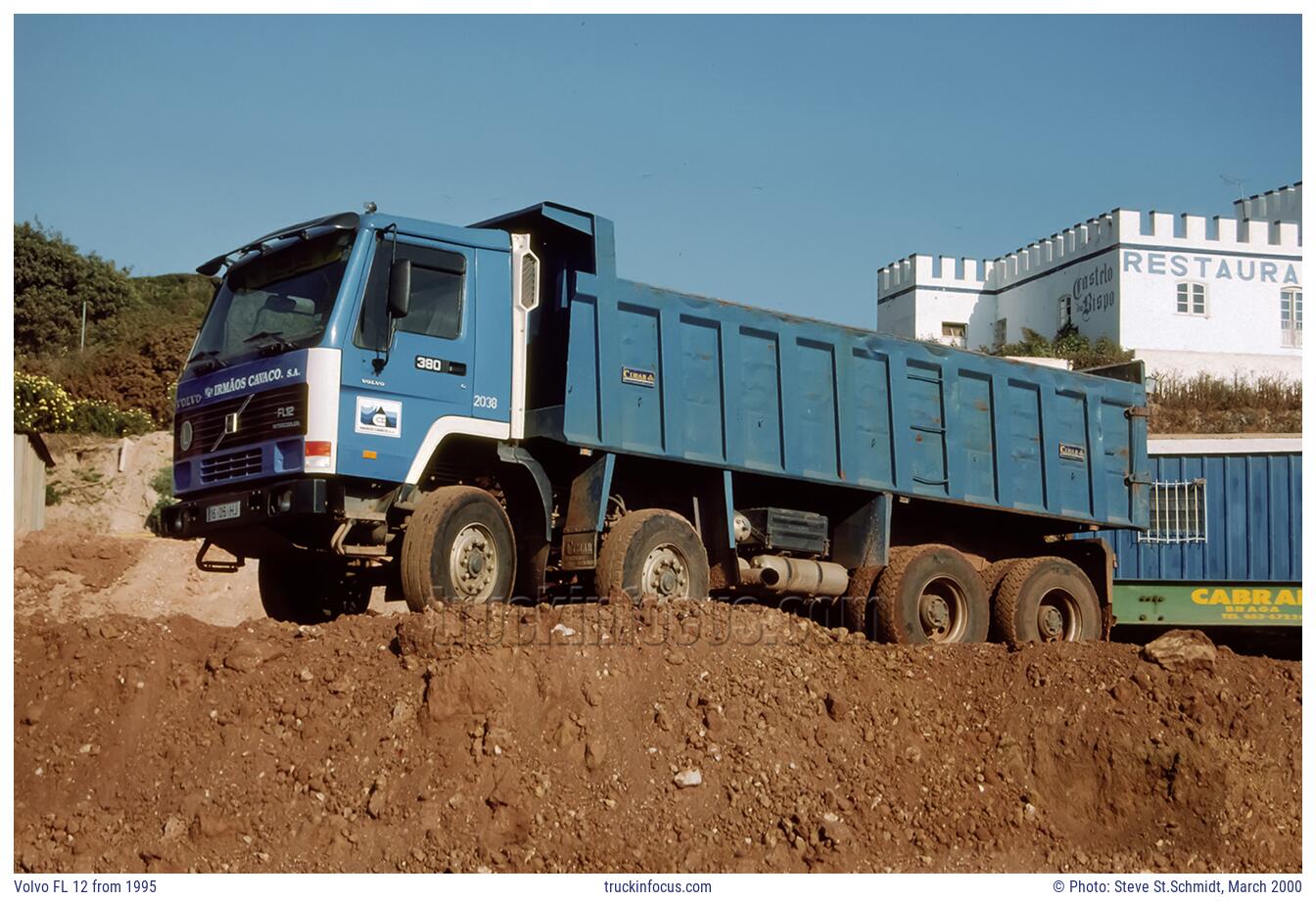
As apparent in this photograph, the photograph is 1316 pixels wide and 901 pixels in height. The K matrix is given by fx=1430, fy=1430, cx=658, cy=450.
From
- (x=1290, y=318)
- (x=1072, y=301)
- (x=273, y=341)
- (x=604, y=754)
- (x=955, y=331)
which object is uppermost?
(x=1072, y=301)

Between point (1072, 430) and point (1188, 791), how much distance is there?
6456 millimetres

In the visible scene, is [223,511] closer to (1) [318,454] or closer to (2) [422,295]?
(1) [318,454]

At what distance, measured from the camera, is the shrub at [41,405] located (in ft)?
81.4

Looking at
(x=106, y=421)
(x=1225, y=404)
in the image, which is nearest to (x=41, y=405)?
(x=106, y=421)

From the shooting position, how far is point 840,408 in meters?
12.4

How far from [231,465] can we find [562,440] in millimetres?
2305

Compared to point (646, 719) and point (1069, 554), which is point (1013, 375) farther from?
point (646, 719)

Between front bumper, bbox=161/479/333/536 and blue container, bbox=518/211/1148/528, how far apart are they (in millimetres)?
1879

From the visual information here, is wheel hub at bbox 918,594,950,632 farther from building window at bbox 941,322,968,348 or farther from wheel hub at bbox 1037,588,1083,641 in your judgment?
building window at bbox 941,322,968,348

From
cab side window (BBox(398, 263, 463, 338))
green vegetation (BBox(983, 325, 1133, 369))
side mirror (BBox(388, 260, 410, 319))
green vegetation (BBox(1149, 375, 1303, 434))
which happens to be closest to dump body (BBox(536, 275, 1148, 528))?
cab side window (BBox(398, 263, 463, 338))

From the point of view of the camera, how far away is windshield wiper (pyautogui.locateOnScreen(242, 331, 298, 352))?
9.59m

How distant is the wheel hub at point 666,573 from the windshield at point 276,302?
295 centimetres

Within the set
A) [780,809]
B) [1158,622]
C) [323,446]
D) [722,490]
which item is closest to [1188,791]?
[780,809]

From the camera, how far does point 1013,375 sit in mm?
13945
